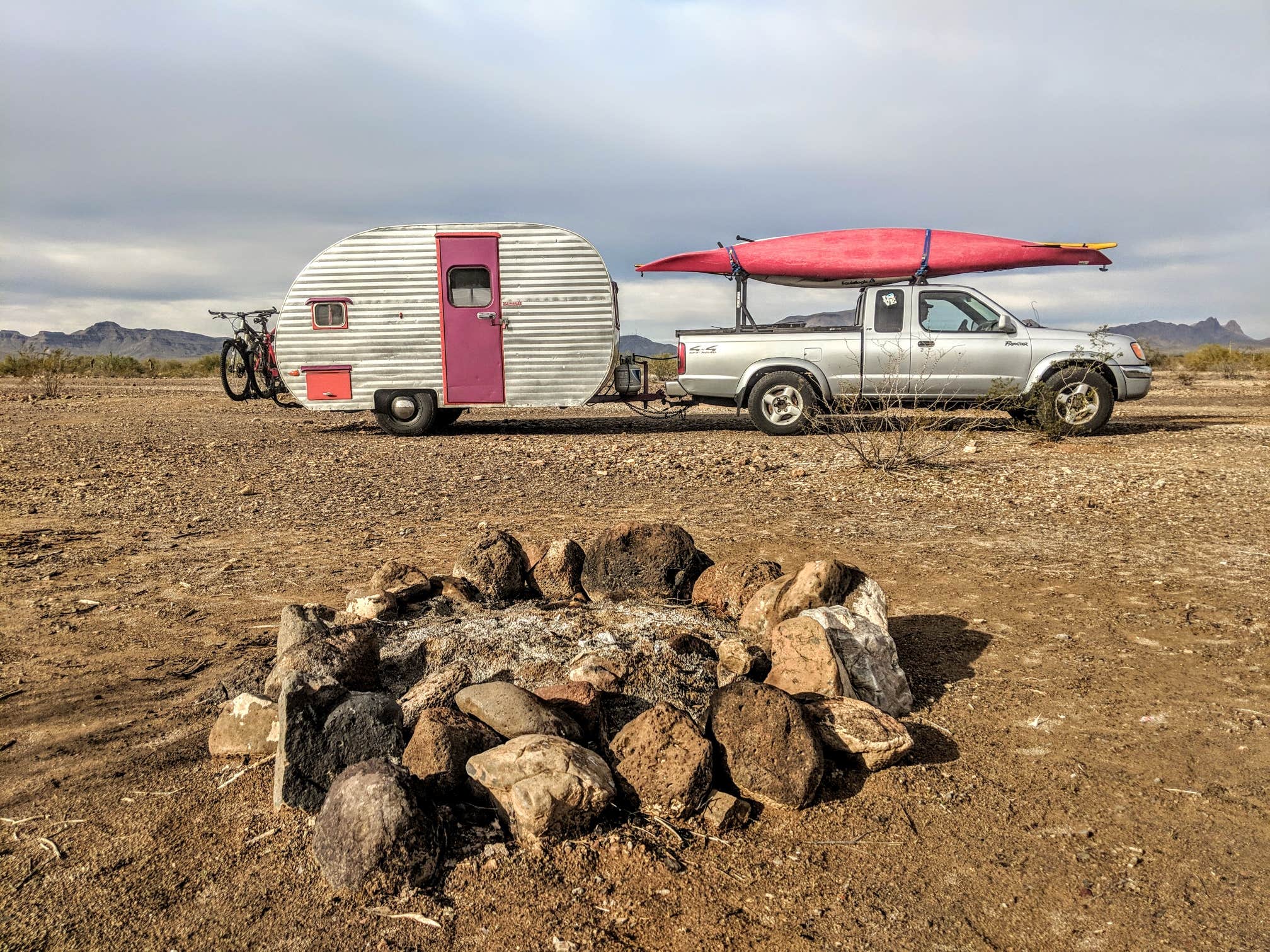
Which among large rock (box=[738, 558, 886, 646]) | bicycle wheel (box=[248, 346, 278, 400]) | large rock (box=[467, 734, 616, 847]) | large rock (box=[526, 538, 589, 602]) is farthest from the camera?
bicycle wheel (box=[248, 346, 278, 400])

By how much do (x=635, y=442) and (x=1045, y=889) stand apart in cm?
879

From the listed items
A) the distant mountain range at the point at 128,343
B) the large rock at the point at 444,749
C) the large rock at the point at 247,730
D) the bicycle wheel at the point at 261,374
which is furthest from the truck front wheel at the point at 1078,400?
the distant mountain range at the point at 128,343

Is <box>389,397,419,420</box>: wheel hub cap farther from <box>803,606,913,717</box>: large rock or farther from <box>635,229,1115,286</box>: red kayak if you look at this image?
<box>803,606,913,717</box>: large rock

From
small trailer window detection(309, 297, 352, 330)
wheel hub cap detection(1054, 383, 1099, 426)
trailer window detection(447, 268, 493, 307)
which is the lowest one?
wheel hub cap detection(1054, 383, 1099, 426)

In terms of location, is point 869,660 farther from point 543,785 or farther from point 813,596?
point 543,785

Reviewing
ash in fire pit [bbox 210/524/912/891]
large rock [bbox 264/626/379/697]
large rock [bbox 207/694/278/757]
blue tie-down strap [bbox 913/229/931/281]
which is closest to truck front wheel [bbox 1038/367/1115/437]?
blue tie-down strap [bbox 913/229/931/281]

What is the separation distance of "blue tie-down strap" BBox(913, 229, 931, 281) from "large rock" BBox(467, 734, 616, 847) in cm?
1098

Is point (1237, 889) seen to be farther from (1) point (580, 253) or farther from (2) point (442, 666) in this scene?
(1) point (580, 253)

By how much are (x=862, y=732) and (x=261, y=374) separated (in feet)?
54.9

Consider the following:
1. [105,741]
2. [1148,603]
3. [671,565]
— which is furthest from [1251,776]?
[105,741]

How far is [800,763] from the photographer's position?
273 centimetres

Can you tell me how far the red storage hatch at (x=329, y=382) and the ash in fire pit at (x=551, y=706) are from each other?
8553mm

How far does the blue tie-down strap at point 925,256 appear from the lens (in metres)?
12.2

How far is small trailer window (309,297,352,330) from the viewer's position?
11766 mm
